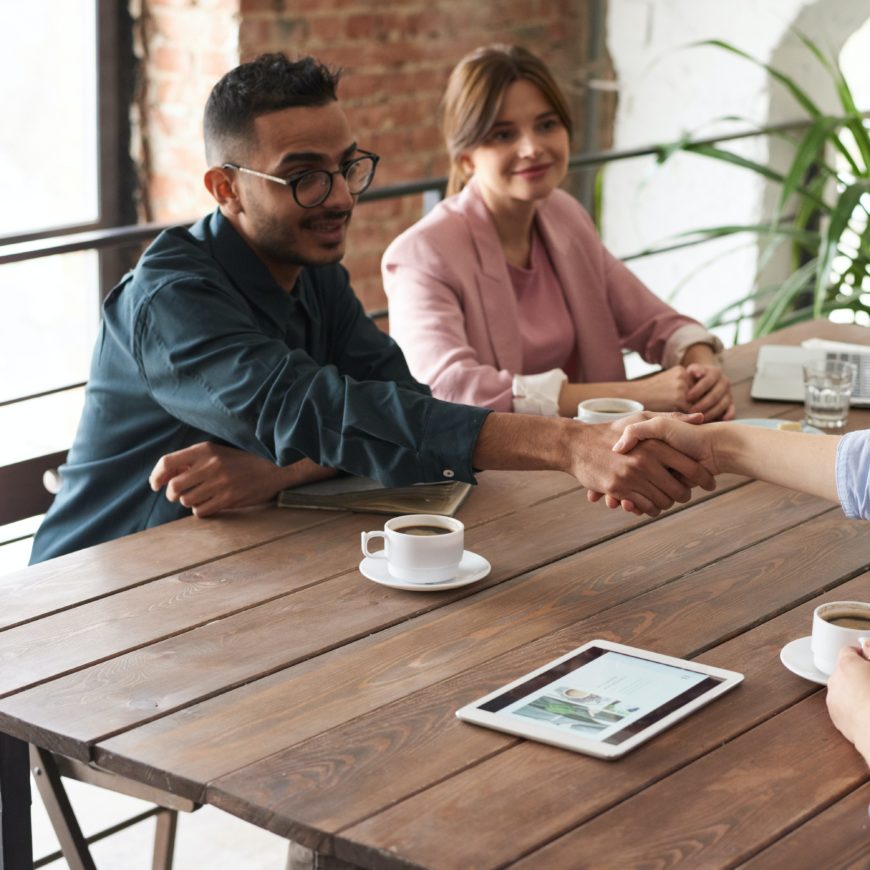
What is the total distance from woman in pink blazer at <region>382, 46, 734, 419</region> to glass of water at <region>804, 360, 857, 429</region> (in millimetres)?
135

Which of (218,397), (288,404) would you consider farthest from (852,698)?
(218,397)

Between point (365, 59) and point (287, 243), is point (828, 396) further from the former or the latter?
point (365, 59)

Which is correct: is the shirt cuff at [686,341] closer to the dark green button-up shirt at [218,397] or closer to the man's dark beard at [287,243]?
the dark green button-up shirt at [218,397]

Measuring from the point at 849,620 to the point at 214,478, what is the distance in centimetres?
88

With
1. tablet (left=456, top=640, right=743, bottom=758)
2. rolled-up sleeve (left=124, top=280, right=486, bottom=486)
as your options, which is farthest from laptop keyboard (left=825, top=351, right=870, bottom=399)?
tablet (left=456, top=640, right=743, bottom=758)

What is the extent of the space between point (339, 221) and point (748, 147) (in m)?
2.74

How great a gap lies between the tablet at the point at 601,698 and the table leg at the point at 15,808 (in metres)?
0.56

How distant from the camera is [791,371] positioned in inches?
104

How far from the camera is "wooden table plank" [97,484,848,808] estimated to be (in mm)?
1348

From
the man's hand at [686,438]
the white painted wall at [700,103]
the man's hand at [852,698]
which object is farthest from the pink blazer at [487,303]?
the white painted wall at [700,103]

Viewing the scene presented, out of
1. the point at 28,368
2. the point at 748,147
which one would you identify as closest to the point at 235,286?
the point at 28,368

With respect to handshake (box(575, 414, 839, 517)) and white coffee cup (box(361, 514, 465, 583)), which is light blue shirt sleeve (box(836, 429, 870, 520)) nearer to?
handshake (box(575, 414, 839, 517))

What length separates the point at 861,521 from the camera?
200cm

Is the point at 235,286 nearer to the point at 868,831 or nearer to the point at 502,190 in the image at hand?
the point at 502,190
